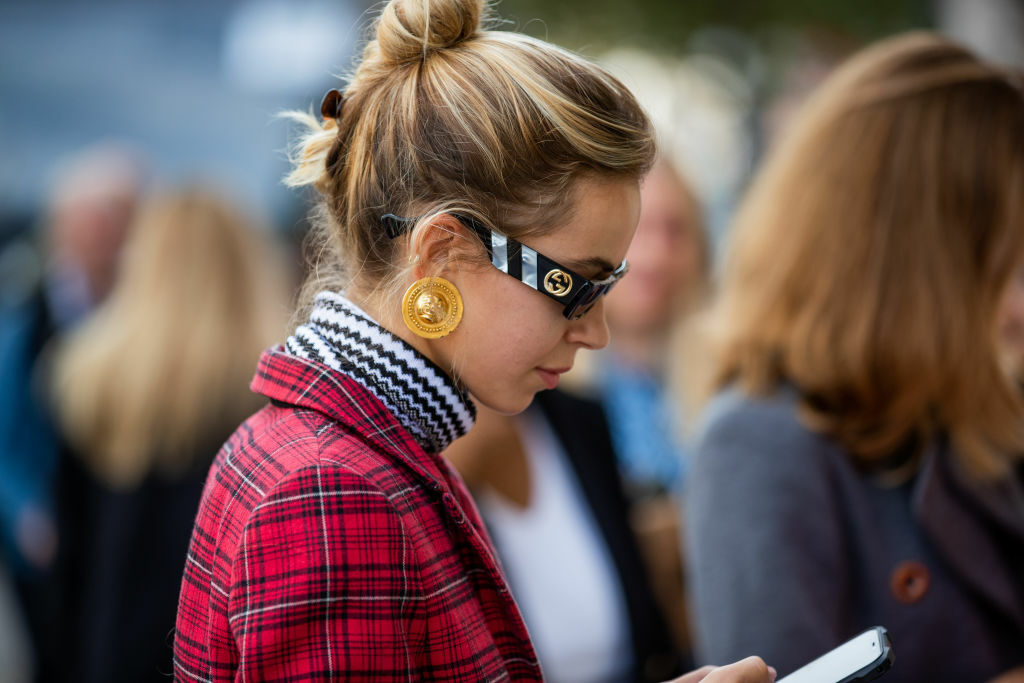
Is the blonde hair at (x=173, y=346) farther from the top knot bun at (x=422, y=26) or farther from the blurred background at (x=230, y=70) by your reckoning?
the blurred background at (x=230, y=70)

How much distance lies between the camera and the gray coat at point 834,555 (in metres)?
1.91

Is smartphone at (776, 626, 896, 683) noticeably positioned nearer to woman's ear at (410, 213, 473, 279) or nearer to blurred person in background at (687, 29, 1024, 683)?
blurred person in background at (687, 29, 1024, 683)

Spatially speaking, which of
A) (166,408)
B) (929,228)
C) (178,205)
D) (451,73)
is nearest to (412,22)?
(451,73)

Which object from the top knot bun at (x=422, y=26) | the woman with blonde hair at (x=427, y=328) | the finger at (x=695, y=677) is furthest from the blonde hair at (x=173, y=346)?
the finger at (x=695, y=677)

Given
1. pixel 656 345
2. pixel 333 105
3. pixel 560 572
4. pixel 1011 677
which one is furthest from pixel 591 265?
A: pixel 656 345

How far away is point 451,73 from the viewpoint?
4.50 feet

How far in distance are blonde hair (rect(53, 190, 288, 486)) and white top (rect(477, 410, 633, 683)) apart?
1167 millimetres

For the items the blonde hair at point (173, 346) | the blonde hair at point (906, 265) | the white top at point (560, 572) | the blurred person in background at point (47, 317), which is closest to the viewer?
the blonde hair at point (906, 265)

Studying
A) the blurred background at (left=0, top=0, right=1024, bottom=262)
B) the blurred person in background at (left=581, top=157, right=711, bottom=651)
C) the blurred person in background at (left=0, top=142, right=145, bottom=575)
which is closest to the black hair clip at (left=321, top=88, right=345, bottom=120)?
the blurred person in background at (left=581, top=157, right=711, bottom=651)

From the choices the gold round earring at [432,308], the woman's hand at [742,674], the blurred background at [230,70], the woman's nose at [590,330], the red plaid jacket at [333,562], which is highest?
the blurred background at [230,70]

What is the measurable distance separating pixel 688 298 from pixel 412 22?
117 inches

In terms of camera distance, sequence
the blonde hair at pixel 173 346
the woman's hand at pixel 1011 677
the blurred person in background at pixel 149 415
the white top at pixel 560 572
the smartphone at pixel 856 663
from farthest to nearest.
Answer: the blonde hair at pixel 173 346, the blurred person in background at pixel 149 415, the white top at pixel 560 572, the woman's hand at pixel 1011 677, the smartphone at pixel 856 663

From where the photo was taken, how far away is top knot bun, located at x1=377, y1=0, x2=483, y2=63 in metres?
1.40

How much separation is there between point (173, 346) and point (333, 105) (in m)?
2.15
